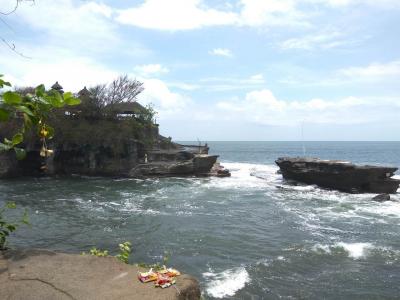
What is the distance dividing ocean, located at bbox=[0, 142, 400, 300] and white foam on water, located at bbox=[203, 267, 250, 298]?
0.03 meters

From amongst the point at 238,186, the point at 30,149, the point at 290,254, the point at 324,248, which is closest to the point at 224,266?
the point at 290,254

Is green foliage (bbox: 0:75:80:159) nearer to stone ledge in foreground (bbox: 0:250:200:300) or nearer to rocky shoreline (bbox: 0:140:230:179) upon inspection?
stone ledge in foreground (bbox: 0:250:200:300)

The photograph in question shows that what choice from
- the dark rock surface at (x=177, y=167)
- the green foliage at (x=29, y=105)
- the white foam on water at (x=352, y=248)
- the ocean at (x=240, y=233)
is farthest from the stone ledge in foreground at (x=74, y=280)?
the dark rock surface at (x=177, y=167)

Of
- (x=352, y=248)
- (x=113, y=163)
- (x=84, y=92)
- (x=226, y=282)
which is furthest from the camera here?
(x=84, y=92)

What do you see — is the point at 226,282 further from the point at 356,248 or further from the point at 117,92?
the point at 117,92

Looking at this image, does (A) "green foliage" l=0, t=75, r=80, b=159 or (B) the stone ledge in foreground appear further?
(B) the stone ledge in foreground

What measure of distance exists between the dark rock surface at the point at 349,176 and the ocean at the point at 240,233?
5.56ft

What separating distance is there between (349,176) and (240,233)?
61.2ft

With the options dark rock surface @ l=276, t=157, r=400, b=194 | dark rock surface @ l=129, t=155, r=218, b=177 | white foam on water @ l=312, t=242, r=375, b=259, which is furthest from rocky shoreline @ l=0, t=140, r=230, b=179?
white foam on water @ l=312, t=242, r=375, b=259

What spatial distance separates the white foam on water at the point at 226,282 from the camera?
12.6 metres

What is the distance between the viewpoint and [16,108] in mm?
3098

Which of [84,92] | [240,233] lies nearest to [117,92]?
[84,92]

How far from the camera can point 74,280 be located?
5172 mm

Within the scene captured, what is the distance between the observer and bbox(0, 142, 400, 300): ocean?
540 inches
